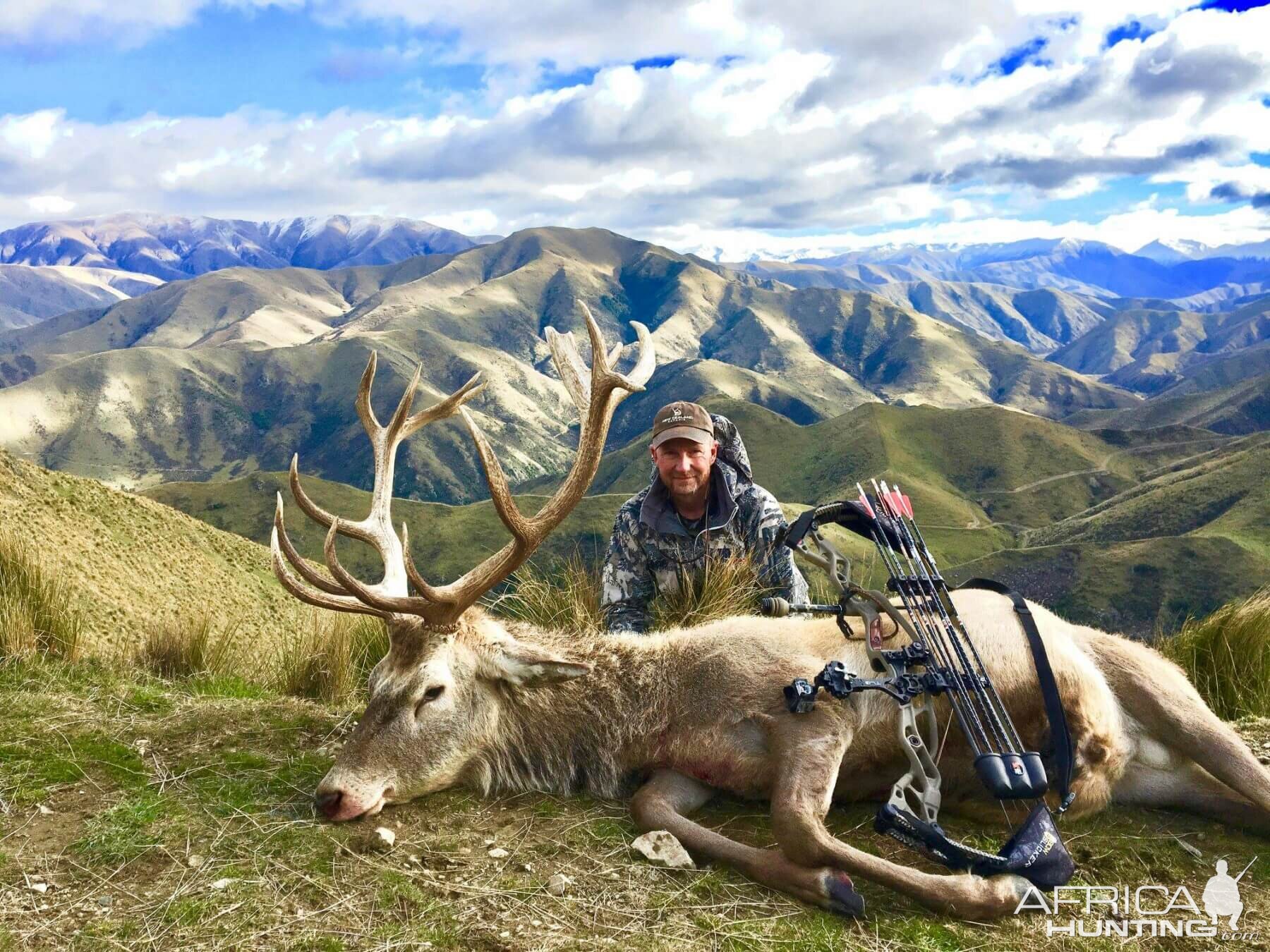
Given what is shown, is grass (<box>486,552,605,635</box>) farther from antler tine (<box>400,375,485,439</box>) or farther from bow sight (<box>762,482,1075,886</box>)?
bow sight (<box>762,482,1075,886</box>)

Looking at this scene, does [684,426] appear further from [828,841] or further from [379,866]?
[379,866]

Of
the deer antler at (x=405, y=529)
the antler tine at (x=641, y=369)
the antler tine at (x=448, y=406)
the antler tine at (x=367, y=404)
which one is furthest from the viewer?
the antler tine at (x=448, y=406)

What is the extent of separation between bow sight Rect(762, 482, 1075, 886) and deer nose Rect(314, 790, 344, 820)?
264cm

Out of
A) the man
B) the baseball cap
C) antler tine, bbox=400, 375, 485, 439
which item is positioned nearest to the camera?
antler tine, bbox=400, 375, 485, 439

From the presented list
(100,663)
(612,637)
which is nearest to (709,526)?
(612,637)

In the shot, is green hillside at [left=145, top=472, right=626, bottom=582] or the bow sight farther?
green hillside at [left=145, top=472, right=626, bottom=582]

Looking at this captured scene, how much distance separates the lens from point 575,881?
441cm

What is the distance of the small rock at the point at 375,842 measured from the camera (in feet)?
15.1

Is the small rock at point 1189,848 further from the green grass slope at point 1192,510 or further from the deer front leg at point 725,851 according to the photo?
the green grass slope at point 1192,510

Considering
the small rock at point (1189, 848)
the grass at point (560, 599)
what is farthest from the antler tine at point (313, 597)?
the small rock at point (1189, 848)

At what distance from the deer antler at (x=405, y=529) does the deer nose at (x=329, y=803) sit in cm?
113

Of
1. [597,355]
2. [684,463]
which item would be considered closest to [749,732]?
[597,355]

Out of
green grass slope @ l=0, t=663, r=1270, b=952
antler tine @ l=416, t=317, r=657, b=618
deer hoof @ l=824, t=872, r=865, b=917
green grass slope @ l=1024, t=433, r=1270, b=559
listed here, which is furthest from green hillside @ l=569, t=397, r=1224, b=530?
deer hoof @ l=824, t=872, r=865, b=917

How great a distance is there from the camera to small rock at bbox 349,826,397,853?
15.1ft
